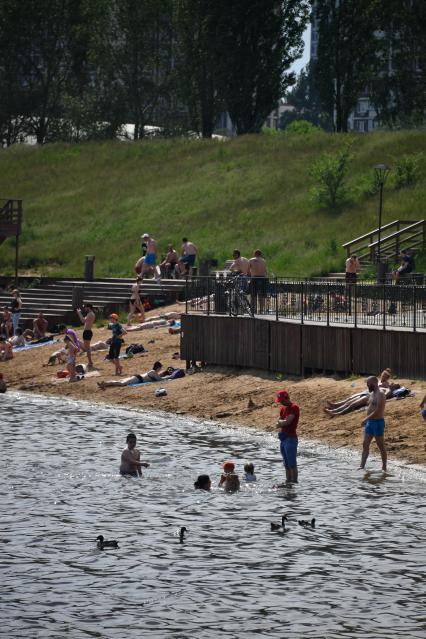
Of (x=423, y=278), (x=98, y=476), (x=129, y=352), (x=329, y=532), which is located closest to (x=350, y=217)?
(x=129, y=352)

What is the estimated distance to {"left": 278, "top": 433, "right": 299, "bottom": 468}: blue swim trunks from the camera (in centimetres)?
2489

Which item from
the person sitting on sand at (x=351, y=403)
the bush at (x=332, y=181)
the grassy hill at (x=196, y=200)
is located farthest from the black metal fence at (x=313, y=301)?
the bush at (x=332, y=181)

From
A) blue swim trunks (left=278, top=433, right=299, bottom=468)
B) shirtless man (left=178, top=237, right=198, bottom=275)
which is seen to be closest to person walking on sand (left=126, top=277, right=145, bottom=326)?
shirtless man (left=178, top=237, right=198, bottom=275)

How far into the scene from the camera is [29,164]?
283ft

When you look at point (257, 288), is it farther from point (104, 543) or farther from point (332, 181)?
point (332, 181)

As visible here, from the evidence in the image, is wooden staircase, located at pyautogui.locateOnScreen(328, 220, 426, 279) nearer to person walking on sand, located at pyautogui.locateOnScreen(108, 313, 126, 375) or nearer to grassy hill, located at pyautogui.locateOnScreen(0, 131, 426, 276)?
grassy hill, located at pyautogui.locateOnScreen(0, 131, 426, 276)

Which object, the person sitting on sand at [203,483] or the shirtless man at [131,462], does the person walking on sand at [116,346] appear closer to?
the shirtless man at [131,462]

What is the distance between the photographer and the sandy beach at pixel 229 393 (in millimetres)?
29500

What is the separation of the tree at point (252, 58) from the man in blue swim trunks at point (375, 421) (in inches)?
2311

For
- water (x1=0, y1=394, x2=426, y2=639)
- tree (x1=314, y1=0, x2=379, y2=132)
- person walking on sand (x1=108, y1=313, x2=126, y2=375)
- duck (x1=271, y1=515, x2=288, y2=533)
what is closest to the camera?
water (x1=0, y1=394, x2=426, y2=639)

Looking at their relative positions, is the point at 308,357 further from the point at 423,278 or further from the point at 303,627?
the point at 303,627

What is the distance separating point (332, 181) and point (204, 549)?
4508 cm

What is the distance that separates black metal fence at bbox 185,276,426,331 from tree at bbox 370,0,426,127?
138 feet

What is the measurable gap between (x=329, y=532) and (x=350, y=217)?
136ft
